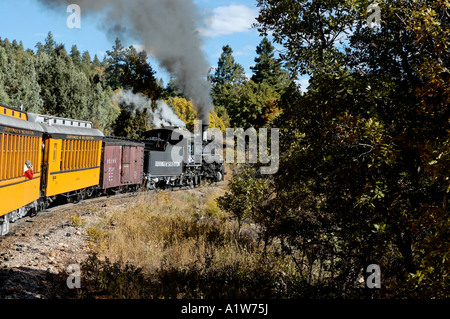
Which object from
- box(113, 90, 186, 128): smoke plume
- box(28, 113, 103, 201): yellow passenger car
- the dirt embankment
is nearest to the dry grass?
the dirt embankment

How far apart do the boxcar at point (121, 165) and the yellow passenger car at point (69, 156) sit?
654mm

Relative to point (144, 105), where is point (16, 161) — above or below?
below

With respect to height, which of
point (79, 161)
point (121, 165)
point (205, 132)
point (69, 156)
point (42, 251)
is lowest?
point (42, 251)

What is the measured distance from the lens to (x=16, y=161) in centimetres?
960

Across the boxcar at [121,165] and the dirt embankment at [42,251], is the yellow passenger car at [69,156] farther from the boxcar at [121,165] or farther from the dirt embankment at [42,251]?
the dirt embankment at [42,251]

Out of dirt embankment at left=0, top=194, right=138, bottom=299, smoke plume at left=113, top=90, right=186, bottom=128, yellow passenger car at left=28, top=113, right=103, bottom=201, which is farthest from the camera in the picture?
smoke plume at left=113, top=90, right=186, bottom=128

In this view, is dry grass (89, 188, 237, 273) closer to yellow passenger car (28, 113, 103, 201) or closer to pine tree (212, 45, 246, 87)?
yellow passenger car (28, 113, 103, 201)

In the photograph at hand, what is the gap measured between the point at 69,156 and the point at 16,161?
431 cm

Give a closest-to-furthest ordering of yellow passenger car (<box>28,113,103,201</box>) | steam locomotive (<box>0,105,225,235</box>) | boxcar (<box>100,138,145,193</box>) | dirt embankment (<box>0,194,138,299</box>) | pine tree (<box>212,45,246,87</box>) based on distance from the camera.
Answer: dirt embankment (<box>0,194,138,299</box>), steam locomotive (<box>0,105,225,235</box>), yellow passenger car (<box>28,113,103,201</box>), boxcar (<box>100,138,145,193</box>), pine tree (<box>212,45,246,87</box>)

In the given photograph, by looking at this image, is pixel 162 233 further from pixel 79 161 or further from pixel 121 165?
pixel 121 165

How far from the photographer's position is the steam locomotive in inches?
375

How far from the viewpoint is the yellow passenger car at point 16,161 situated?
28.6 feet

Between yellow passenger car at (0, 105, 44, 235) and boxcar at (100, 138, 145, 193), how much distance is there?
573 centimetres

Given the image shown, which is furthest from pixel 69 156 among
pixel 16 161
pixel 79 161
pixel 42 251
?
pixel 42 251
